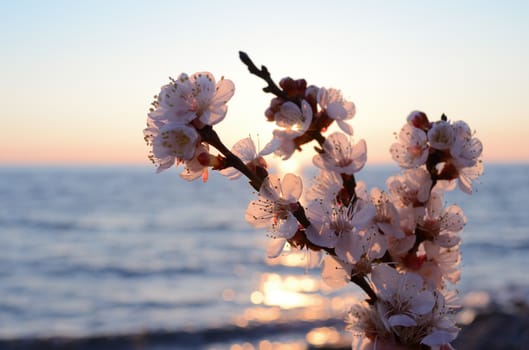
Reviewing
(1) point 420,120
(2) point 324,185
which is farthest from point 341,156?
(1) point 420,120

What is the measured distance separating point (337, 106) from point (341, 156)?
0.09m

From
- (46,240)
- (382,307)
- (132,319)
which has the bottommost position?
(382,307)

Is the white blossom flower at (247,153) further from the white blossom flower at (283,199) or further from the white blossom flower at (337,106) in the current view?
the white blossom flower at (337,106)

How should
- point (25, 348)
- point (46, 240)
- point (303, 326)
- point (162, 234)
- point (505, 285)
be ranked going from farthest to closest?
point (162, 234) → point (46, 240) → point (505, 285) → point (303, 326) → point (25, 348)

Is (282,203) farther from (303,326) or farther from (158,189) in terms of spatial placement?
(158,189)

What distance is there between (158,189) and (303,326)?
37188mm

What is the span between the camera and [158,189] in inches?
1770

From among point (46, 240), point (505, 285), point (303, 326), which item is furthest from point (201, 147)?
point (46, 240)

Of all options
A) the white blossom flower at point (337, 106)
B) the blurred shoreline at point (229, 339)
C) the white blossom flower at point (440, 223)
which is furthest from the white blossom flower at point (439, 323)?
the blurred shoreline at point (229, 339)

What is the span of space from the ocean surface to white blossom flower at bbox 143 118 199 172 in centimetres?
30

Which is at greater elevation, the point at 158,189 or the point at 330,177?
the point at 158,189

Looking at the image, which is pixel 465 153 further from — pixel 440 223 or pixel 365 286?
pixel 365 286

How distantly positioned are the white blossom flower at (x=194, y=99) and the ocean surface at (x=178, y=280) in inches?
12.5

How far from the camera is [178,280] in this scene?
13.0 m
